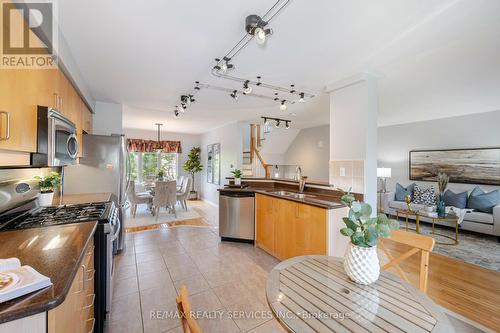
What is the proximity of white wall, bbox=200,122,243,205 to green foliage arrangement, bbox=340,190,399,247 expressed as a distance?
4674 millimetres

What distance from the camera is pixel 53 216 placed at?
1745 mm

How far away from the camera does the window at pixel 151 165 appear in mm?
7562

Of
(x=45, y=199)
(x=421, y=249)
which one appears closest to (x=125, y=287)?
(x=45, y=199)

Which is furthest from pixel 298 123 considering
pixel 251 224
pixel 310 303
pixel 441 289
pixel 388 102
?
pixel 310 303

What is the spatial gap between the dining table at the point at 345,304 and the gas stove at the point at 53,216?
152 centimetres

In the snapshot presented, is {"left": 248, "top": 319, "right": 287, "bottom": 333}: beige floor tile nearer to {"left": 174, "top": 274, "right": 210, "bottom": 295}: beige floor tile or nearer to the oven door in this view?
{"left": 174, "top": 274, "right": 210, "bottom": 295}: beige floor tile

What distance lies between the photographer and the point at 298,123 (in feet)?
20.2

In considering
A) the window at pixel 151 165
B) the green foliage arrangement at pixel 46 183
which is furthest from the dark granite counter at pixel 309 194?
the window at pixel 151 165

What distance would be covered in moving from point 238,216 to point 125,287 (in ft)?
5.95

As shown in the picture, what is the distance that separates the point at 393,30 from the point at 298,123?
431 cm

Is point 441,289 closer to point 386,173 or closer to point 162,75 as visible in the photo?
point 386,173

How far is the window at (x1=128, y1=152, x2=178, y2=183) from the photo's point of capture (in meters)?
7.56

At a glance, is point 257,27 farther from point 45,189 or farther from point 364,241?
point 45,189

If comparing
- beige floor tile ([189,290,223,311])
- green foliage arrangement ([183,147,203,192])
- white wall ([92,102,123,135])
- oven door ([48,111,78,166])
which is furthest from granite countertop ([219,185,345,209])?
green foliage arrangement ([183,147,203,192])
